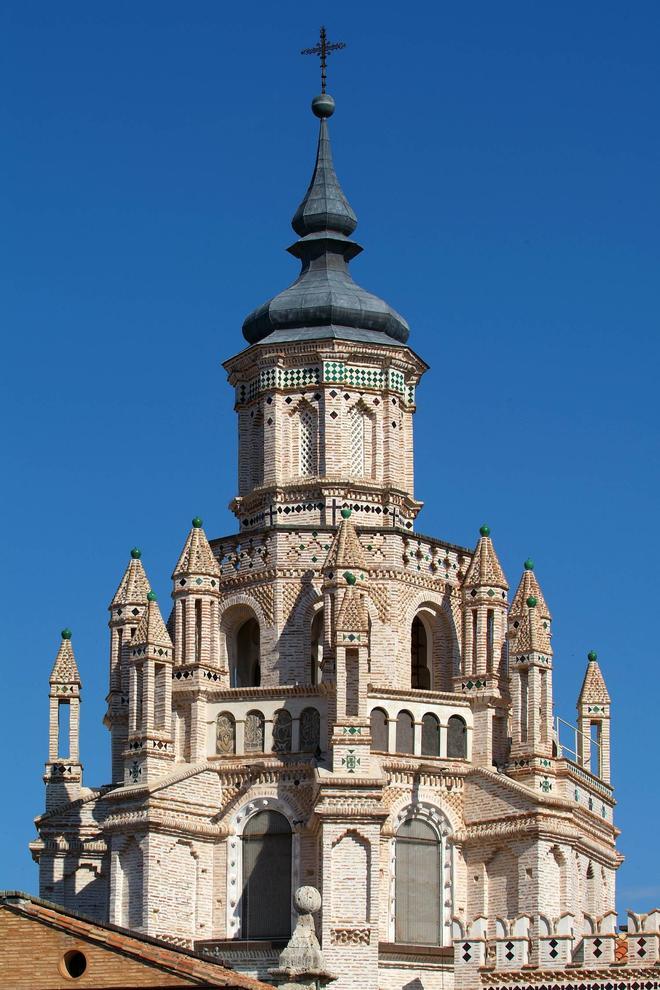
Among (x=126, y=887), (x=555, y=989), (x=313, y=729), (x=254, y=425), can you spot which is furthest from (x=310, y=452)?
(x=555, y=989)

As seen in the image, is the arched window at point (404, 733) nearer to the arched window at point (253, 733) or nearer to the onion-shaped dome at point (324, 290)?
the arched window at point (253, 733)

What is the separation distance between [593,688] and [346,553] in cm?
1088

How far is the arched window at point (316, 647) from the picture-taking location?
68688mm

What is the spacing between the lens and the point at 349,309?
7250cm

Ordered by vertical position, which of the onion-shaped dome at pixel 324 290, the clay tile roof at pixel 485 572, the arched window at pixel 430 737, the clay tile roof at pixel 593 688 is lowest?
the arched window at pixel 430 737

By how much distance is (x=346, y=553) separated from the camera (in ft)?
220

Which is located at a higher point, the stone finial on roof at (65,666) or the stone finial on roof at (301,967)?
the stone finial on roof at (65,666)

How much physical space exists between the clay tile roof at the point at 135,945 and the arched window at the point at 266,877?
712 inches

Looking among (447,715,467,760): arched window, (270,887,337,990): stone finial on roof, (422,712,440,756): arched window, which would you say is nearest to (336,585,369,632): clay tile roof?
(422,712,440,756): arched window

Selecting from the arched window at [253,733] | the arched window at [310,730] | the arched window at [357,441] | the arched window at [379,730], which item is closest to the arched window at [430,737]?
the arched window at [379,730]

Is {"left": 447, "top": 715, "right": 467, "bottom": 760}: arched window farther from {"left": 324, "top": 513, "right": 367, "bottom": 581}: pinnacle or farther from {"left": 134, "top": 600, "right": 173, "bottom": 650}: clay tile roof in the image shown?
{"left": 134, "top": 600, "right": 173, "bottom": 650}: clay tile roof

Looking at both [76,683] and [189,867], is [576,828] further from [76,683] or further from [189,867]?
[76,683]

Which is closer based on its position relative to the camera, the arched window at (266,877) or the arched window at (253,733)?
the arched window at (266,877)

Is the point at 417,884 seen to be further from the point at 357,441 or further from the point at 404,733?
the point at 357,441
